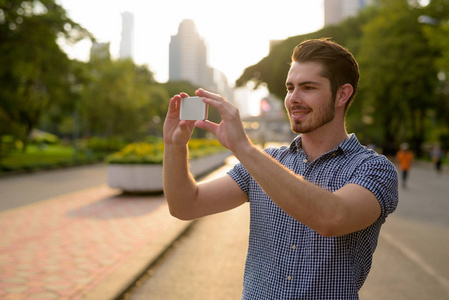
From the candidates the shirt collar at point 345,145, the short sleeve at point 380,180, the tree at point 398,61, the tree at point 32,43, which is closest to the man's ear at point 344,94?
the shirt collar at point 345,145

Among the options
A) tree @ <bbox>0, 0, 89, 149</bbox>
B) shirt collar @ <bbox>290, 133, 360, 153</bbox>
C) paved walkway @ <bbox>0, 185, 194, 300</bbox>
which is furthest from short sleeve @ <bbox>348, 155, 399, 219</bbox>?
tree @ <bbox>0, 0, 89, 149</bbox>

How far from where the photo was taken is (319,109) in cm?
181

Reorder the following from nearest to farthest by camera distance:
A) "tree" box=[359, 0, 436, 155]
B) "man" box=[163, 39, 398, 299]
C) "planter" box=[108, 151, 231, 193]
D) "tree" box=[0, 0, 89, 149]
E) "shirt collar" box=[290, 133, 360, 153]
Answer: "man" box=[163, 39, 398, 299] → "shirt collar" box=[290, 133, 360, 153] → "planter" box=[108, 151, 231, 193] → "tree" box=[0, 0, 89, 149] → "tree" box=[359, 0, 436, 155]

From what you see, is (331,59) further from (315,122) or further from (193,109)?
(193,109)

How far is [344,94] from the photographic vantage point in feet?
6.17

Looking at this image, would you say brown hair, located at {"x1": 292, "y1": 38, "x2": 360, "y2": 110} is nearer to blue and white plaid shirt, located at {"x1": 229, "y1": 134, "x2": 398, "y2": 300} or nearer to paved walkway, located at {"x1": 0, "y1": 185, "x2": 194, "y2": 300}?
blue and white plaid shirt, located at {"x1": 229, "y1": 134, "x2": 398, "y2": 300}

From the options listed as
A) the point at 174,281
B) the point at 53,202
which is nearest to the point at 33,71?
the point at 53,202

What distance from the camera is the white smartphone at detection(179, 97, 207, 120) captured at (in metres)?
1.67

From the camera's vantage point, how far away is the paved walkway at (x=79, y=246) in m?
4.66

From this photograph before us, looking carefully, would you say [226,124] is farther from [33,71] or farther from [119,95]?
Result: [119,95]

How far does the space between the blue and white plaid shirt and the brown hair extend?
0.26m

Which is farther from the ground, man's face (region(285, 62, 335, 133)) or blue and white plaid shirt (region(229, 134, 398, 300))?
man's face (region(285, 62, 335, 133))

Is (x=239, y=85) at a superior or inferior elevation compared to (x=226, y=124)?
inferior

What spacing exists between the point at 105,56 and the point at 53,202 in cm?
3047
